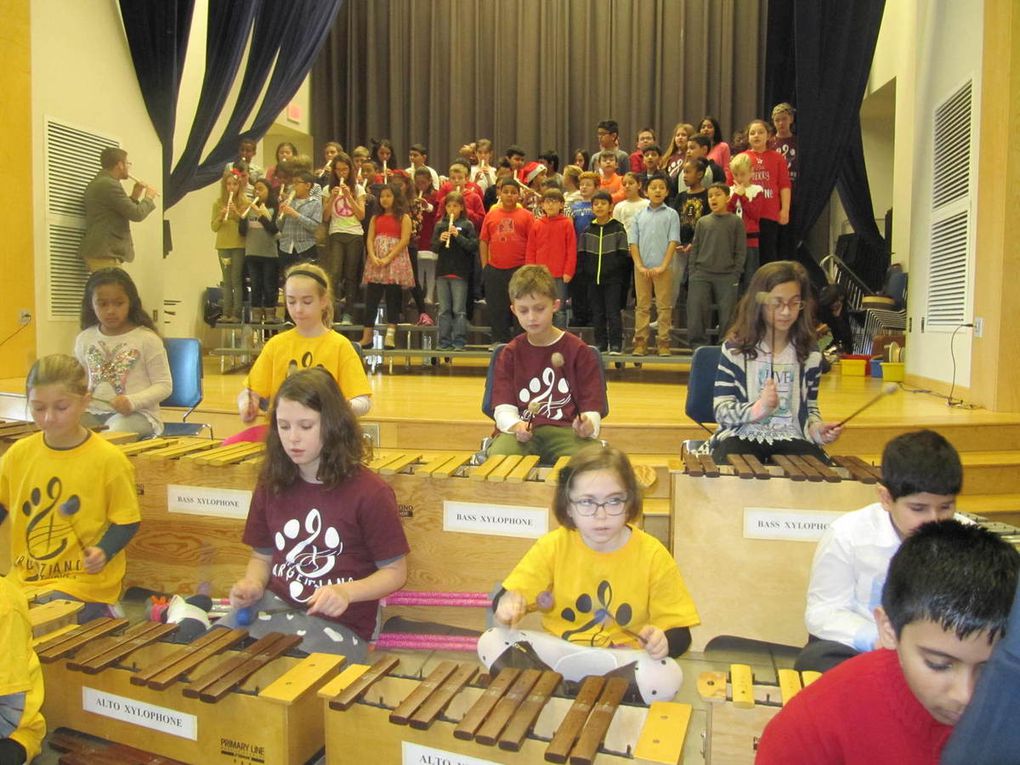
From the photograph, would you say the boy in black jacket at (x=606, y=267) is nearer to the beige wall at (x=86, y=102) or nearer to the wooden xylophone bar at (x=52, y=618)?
the beige wall at (x=86, y=102)

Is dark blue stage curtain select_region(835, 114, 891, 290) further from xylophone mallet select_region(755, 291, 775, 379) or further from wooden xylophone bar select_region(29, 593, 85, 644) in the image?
wooden xylophone bar select_region(29, 593, 85, 644)

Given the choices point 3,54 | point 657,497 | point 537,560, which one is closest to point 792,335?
point 657,497

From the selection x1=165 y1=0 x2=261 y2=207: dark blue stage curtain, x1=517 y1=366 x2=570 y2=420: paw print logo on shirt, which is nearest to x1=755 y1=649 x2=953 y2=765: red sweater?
x1=517 y1=366 x2=570 y2=420: paw print logo on shirt

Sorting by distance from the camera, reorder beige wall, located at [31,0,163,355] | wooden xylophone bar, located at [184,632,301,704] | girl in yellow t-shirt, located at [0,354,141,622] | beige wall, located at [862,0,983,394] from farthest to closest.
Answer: beige wall, located at [31,0,163,355], beige wall, located at [862,0,983,394], girl in yellow t-shirt, located at [0,354,141,622], wooden xylophone bar, located at [184,632,301,704]

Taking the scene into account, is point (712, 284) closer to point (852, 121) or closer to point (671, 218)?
point (671, 218)

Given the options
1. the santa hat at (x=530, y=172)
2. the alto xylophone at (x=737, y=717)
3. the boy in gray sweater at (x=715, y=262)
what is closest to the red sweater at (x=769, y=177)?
the boy in gray sweater at (x=715, y=262)

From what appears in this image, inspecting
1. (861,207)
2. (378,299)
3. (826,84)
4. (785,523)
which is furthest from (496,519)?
(861,207)

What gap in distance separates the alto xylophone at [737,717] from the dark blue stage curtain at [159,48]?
7879 mm

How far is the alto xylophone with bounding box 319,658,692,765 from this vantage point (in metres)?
1.65

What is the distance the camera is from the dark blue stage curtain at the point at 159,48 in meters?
7.59

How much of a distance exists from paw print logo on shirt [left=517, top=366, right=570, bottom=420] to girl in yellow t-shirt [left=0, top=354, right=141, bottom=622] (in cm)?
166

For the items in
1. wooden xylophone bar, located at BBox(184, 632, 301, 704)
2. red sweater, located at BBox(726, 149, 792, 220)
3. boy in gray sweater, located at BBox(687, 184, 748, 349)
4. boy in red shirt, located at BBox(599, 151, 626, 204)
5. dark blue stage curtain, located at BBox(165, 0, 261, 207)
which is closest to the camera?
wooden xylophone bar, located at BBox(184, 632, 301, 704)

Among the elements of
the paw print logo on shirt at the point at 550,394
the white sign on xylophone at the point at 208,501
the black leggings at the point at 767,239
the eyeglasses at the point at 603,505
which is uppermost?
the black leggings at the point at 767,239

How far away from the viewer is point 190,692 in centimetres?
194
